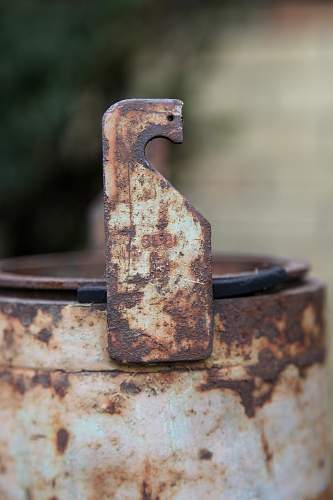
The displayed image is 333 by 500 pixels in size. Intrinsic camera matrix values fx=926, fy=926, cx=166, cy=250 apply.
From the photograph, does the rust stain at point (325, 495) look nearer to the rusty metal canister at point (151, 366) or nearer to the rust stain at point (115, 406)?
the rusty metal canister at point (151, 366)

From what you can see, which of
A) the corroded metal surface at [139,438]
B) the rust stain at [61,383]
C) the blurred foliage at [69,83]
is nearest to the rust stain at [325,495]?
the corroded metal surface at [139,438]

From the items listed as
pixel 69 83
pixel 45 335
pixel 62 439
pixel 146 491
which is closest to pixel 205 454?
pixel 146 491

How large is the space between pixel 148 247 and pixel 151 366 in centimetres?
27

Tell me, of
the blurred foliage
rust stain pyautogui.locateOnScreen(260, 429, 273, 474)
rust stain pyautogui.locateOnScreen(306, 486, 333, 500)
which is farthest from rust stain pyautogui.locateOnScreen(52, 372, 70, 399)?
the blurred foliage

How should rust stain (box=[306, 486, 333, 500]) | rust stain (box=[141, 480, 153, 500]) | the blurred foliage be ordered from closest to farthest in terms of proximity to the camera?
rust stain (box=[141, 480, 153, 500]) → rust stain (box=[306, 486, 333, 500]) → the blurred foliage

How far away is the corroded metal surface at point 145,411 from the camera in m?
2.01

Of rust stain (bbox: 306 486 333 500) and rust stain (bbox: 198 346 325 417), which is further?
rust stain (bbox: 306 486 333 500)

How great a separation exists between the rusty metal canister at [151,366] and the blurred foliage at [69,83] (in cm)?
357

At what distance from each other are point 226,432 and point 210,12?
187 inches

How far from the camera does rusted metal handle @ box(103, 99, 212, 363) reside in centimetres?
191

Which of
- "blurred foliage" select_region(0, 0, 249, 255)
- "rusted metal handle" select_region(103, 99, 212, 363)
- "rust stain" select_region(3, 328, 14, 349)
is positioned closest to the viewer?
"rusted metal handle" select_region(103, 99, 212, 363)

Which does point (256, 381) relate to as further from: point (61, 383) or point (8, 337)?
point (8, 337)

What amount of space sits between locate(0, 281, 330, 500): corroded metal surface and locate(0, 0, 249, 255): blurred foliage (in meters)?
3.63

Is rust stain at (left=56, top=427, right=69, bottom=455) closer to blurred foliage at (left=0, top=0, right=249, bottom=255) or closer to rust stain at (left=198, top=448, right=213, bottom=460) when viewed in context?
rust stain at (left=198, top=448, right=213, bottom=460)
